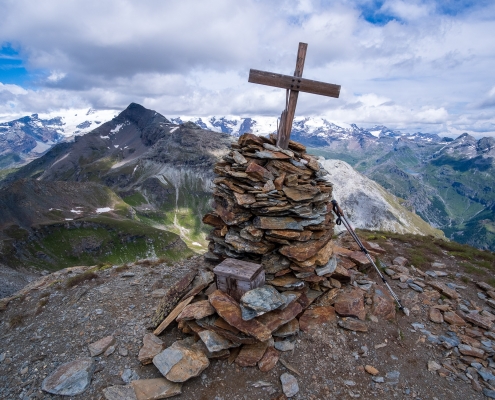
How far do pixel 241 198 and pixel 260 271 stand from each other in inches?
121

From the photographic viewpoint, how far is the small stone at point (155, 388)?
29.6ft

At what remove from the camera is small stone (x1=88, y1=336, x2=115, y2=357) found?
10.8 meters

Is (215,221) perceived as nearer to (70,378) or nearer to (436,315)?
(70,378)

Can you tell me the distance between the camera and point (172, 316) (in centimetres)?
1172

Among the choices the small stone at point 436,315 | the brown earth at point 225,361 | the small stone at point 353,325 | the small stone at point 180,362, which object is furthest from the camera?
the small stone at point 436,315

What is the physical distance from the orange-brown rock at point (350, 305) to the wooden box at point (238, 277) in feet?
12.5

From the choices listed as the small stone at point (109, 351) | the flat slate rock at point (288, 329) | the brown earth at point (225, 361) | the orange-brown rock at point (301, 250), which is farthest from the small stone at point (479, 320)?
the small stone at point (109, 351)

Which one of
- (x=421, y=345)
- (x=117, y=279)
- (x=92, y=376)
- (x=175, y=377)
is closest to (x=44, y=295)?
(x=117, y=279)

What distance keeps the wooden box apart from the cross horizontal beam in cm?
828

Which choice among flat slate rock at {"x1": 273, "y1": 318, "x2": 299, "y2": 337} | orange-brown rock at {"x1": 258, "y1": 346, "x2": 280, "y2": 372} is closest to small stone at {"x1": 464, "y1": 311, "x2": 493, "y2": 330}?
flat slate rock at {"x1": 273, "y1": 318, "x2": 299, "y2": 337}

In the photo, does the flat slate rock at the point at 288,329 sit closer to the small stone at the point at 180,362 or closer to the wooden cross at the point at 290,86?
the small stone at the point at 180,362

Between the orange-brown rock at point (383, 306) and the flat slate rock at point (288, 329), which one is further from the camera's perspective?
the orange-brown rock at point (383, 306)

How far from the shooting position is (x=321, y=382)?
9867 millimetres

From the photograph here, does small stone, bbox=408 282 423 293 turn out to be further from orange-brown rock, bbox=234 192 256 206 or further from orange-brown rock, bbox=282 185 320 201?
orange-brown rock, bbox=234 192 256 206
